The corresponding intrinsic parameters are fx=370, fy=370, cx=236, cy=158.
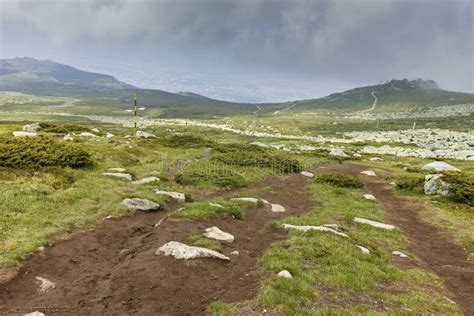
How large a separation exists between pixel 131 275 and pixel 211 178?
1878 centimetres

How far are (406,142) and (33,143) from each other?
94610 mm

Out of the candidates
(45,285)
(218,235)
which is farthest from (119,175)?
(45,285)

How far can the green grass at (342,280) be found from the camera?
11922 millimetres

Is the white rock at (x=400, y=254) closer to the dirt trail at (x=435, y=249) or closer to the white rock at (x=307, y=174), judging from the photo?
the dirt trail at (x=435, y=249)

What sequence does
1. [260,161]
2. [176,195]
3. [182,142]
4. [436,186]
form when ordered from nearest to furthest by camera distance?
[176,195] → [436,186] → [260,161] → [182,142]

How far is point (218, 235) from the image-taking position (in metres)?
18.1

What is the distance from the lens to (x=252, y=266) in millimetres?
14984

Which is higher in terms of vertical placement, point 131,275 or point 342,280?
point 342,280

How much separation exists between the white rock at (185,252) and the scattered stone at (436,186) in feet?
88.1

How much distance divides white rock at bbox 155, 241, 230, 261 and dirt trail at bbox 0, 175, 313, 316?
0.93ft

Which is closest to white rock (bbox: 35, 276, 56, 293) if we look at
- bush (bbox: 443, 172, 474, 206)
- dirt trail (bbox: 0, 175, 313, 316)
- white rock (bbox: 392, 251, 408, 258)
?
dirt trail (bbox: 0, 175, 313, 316)

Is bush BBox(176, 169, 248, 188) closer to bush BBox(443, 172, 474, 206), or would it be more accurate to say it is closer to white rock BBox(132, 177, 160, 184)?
white rock BBox(132, 177, 160, 184)

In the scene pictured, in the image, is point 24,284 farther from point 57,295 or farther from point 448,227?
point 448,227

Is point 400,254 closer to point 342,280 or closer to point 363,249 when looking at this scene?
point 363,249
